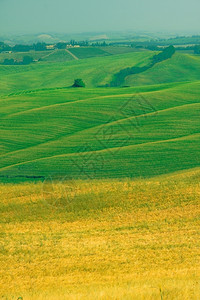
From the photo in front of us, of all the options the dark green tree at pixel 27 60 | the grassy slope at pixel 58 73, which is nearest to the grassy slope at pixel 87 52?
the dark green tree at pixel 27 60

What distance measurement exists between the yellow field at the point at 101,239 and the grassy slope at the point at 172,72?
67.9 meters

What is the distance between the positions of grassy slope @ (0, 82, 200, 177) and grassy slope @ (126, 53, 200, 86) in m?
32.0

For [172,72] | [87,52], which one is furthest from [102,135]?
[87,52]

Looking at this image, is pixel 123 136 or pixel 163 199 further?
pixel 123 136

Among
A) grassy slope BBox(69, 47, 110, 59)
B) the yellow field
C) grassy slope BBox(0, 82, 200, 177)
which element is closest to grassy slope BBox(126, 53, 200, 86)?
grassy slope BBox(0, 82, 200, 177)

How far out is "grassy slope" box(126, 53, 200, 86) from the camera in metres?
98.8

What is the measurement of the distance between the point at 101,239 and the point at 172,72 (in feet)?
295

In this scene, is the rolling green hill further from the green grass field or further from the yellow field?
the yellow field

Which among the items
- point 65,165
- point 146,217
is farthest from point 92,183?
point 146,217

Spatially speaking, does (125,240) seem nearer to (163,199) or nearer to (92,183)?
(163,199)

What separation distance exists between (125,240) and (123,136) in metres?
24.0

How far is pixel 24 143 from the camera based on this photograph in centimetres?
4569

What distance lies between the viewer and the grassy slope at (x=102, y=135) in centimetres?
3572

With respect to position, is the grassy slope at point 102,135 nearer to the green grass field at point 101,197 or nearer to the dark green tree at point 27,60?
the green grass field at point 101,197
